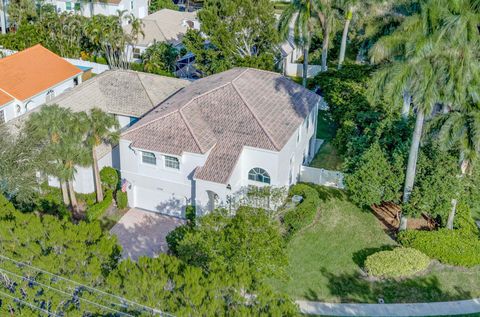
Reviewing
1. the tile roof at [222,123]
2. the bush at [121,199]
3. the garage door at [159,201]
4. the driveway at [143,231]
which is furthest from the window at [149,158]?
the driveway at [143,231]

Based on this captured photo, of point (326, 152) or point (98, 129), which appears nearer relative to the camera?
point (98, 129)

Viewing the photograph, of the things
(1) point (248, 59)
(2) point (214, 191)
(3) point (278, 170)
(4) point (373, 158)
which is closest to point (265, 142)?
(3) point (278, 170)

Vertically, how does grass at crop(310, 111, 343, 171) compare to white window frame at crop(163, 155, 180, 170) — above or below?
below

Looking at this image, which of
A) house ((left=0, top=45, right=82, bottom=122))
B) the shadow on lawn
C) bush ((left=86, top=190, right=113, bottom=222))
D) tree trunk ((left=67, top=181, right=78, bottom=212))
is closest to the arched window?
the shadow on lawn

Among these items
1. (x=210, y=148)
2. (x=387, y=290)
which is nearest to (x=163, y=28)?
(x=210, y=148)

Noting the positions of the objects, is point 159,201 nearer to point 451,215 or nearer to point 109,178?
point 109,178

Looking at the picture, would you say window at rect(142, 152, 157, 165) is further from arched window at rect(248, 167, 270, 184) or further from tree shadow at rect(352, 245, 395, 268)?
tree shadow at rect(352, 245, 395, 268)

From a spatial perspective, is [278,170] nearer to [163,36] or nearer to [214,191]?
[214,191]

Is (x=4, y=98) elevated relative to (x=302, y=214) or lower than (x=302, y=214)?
elevated
